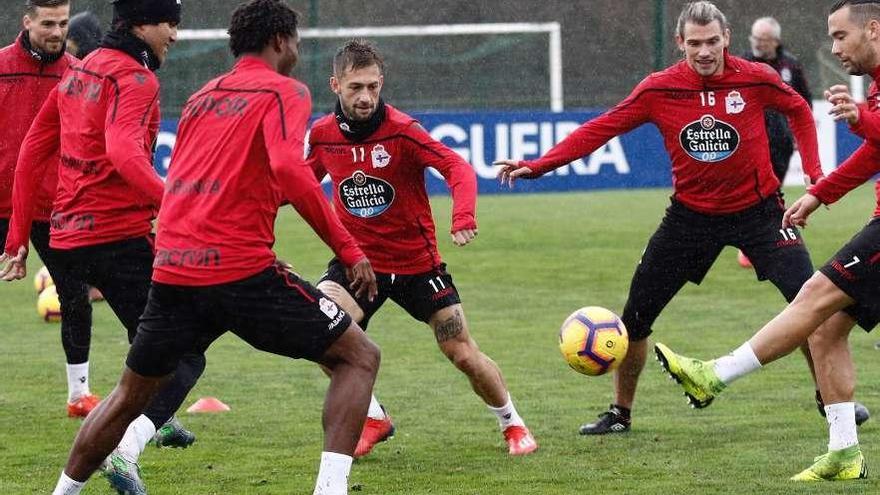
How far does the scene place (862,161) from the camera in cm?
740

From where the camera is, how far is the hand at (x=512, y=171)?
8.62m

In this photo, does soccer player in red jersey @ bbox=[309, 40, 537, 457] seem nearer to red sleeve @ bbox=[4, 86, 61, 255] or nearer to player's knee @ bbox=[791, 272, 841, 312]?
red sleeve @ bbox=[4, 86, 61, 255]

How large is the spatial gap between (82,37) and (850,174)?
6504 mm

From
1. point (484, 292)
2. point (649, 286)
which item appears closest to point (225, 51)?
point (484, 292)

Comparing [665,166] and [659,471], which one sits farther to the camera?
[665,166]

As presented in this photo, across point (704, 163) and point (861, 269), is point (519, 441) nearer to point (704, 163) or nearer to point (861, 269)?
point (704, 163)

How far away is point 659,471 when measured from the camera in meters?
7.62

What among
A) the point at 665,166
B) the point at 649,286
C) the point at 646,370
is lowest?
the point at 665,166

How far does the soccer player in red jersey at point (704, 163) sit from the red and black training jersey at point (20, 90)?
274cm

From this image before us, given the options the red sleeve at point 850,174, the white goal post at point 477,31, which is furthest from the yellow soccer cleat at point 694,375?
the white goal post at point 477,31

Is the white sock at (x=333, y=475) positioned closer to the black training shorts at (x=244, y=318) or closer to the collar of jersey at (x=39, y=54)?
the black training shorts at (x=244, y=318)

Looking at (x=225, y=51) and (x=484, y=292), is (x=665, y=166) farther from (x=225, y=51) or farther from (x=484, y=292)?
(x=484, y=292)

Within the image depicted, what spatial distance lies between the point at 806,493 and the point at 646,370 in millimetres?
3830

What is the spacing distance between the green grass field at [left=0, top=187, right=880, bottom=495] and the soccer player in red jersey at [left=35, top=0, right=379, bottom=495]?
1159 mm
